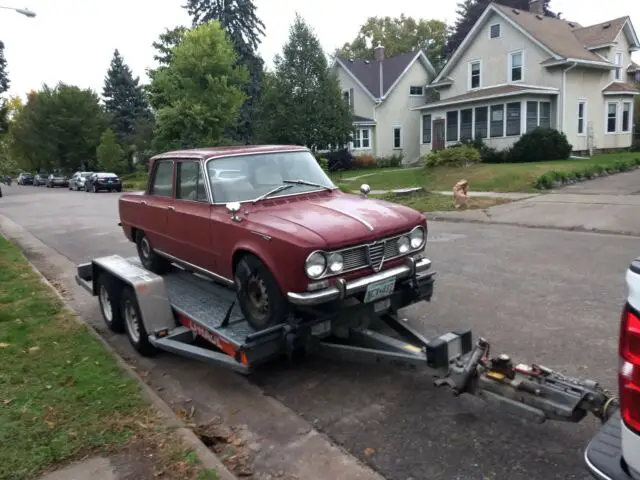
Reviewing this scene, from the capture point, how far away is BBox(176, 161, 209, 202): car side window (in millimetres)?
5543

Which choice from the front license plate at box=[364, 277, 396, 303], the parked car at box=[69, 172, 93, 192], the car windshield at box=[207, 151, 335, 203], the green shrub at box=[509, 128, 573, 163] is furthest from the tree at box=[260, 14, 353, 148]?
the front license plate at box=[364, 277, 396, 303]

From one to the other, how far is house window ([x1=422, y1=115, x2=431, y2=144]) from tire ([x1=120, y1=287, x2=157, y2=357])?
102ft

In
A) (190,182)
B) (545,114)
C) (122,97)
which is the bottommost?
(190,182)

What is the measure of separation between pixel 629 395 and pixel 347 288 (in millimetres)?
2528

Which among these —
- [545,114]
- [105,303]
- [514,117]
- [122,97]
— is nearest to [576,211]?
[105,303]

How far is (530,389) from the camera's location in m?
3.12

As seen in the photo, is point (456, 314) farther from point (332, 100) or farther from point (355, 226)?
point (332, 100)

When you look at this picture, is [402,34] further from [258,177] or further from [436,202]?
[258,177]

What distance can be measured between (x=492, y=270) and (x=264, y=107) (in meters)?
29.7

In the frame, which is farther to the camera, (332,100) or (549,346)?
(332,100)

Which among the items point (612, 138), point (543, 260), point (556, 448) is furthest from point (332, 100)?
point (556, 448)

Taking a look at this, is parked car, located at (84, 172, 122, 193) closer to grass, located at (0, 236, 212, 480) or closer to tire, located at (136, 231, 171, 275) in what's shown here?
tire, located at (136, 231, 171, 275)

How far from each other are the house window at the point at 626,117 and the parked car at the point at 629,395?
35.4m

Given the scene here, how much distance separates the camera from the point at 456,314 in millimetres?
6188
